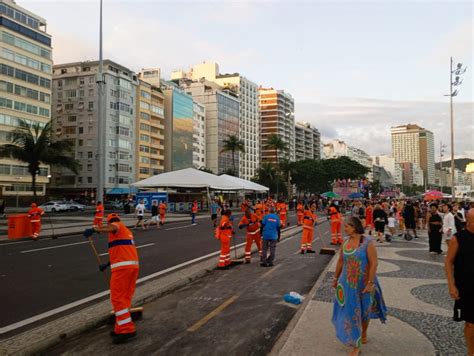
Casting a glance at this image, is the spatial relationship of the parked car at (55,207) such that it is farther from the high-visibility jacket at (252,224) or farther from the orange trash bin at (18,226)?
the high-visibility jacket at (252,224)

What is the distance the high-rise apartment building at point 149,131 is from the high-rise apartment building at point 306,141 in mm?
80110

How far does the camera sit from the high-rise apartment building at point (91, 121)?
3031 inches

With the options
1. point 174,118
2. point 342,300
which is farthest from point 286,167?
point 342,300

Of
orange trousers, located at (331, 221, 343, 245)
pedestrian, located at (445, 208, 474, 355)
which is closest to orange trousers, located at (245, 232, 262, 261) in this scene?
orange trousers, located at (331, 221, 343, 245)

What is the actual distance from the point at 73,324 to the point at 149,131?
8482cm

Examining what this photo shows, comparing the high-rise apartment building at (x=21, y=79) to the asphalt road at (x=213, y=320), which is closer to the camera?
the asphalt road at (x=213, y=320)

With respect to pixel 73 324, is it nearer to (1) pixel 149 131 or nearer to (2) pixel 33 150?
(2) pixel 33 150

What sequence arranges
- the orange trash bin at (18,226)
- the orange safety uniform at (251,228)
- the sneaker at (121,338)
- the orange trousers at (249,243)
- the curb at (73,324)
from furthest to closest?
the orange trash bin at (18,226) → the orange safety uniform at (251,228) → the orange trousers at (249,243) → the sneaker at (121,338) → the curb at (73,324)

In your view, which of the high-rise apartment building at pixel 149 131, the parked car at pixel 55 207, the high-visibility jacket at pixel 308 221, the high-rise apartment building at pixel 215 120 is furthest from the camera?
the high-rise apartment building at pixel 215 120

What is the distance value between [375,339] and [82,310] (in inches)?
175

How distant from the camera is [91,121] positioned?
7806cm

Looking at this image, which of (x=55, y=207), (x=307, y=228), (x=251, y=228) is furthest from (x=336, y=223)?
(x=55, y=207)

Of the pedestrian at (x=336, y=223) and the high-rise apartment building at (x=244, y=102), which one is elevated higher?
the high-rise apartment building at (x=244, y=102)

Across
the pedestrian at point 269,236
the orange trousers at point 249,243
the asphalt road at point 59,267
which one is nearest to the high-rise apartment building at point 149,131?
the asphalt road at point 59,267
